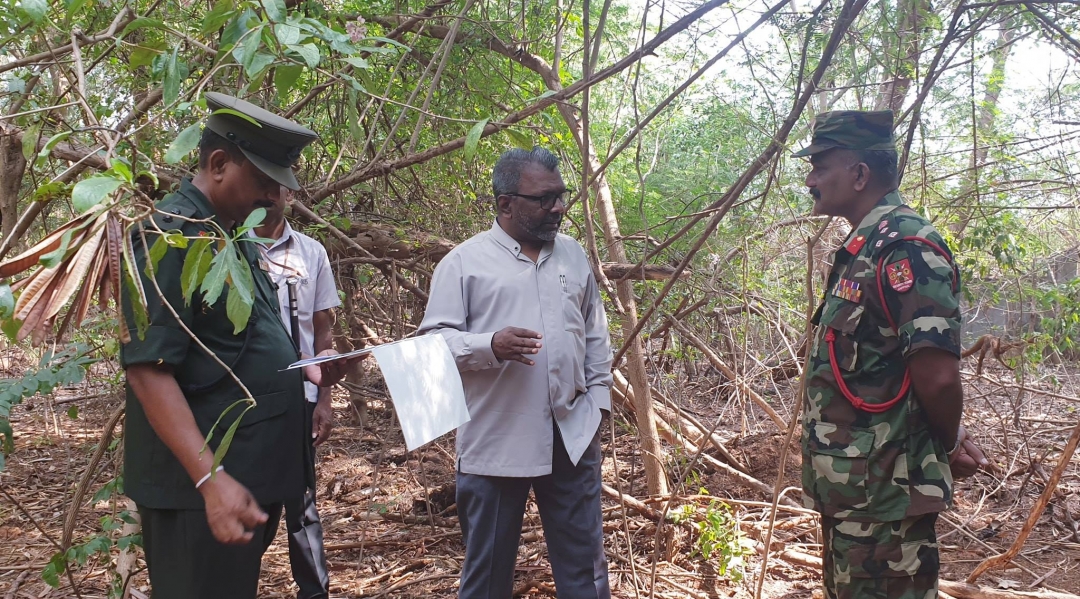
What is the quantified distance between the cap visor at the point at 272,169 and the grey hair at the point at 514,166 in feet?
2.80

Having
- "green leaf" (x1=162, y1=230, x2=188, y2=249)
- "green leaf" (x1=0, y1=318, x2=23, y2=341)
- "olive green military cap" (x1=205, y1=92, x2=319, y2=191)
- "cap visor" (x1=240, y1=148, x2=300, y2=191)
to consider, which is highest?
"olive green military cap" (x1=205, y1=92, x2=319, y2=191)

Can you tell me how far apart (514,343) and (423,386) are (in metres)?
0.34

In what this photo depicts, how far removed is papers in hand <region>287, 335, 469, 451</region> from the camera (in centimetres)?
203

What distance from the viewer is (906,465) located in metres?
2.08

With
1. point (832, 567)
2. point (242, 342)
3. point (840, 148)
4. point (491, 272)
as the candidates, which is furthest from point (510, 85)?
point (832, 567)

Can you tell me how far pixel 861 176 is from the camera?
230 cm

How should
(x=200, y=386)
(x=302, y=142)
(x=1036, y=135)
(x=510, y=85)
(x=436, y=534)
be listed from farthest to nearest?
1. (x=1036, y=135)
2. (x=510, y=85)
3. (x=436, y=534)
4. (x=302, y=142)
5. (x=200, y=386)

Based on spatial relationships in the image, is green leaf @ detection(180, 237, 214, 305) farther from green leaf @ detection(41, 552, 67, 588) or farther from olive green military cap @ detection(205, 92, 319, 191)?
green leaf @ detection(41, 552, 67, 588)

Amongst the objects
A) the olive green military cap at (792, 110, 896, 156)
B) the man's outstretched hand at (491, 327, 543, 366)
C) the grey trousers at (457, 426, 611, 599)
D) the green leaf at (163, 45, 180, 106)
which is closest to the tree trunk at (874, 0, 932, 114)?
the olive green military cap at (792, 110, 896, 156)

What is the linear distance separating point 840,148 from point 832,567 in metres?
1.26

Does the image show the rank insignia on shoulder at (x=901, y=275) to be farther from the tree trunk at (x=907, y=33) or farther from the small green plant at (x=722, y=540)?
the small green plant at (x=722, y=540)

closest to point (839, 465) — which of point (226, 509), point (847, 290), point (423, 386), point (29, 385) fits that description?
point (847, 290)

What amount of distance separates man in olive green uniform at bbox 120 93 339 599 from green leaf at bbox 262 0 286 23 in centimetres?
23

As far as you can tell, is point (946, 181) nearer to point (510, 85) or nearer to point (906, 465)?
point (510, 85)
